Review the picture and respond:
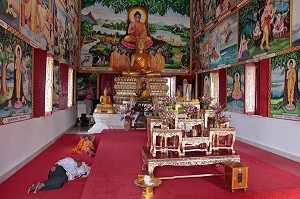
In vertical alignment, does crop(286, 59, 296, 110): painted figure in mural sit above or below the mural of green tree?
below

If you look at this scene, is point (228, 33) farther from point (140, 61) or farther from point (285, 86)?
point (140, 61)

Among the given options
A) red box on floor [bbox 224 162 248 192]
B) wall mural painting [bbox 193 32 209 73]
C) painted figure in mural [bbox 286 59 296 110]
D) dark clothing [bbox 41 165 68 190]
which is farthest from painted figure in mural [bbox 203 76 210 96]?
dark clothing [bbox 41 165 68 190]

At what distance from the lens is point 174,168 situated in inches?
149

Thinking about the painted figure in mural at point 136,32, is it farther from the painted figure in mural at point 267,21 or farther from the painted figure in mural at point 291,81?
the painted figure in mural at point 291,81

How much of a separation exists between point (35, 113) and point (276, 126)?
5641 mm

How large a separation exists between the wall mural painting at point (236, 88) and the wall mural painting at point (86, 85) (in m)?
6.71

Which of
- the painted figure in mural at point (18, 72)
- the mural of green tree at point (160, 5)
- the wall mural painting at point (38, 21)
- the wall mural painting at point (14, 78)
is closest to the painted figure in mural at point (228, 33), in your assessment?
the mural of green tree at point (160, 5)

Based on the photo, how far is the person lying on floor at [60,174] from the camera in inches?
134

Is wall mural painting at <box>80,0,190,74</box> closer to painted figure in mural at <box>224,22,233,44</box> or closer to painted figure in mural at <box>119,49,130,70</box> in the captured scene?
painted figure in mural at <box>119,49,130,70</box>

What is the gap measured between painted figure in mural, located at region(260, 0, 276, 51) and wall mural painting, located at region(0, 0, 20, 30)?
18.9 feet

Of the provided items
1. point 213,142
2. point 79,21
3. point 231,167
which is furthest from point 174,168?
point 79,21

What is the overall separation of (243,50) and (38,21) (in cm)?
577

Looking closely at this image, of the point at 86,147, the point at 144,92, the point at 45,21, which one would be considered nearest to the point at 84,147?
the point at 86,147

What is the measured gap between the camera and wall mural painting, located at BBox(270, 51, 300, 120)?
17.2ft
